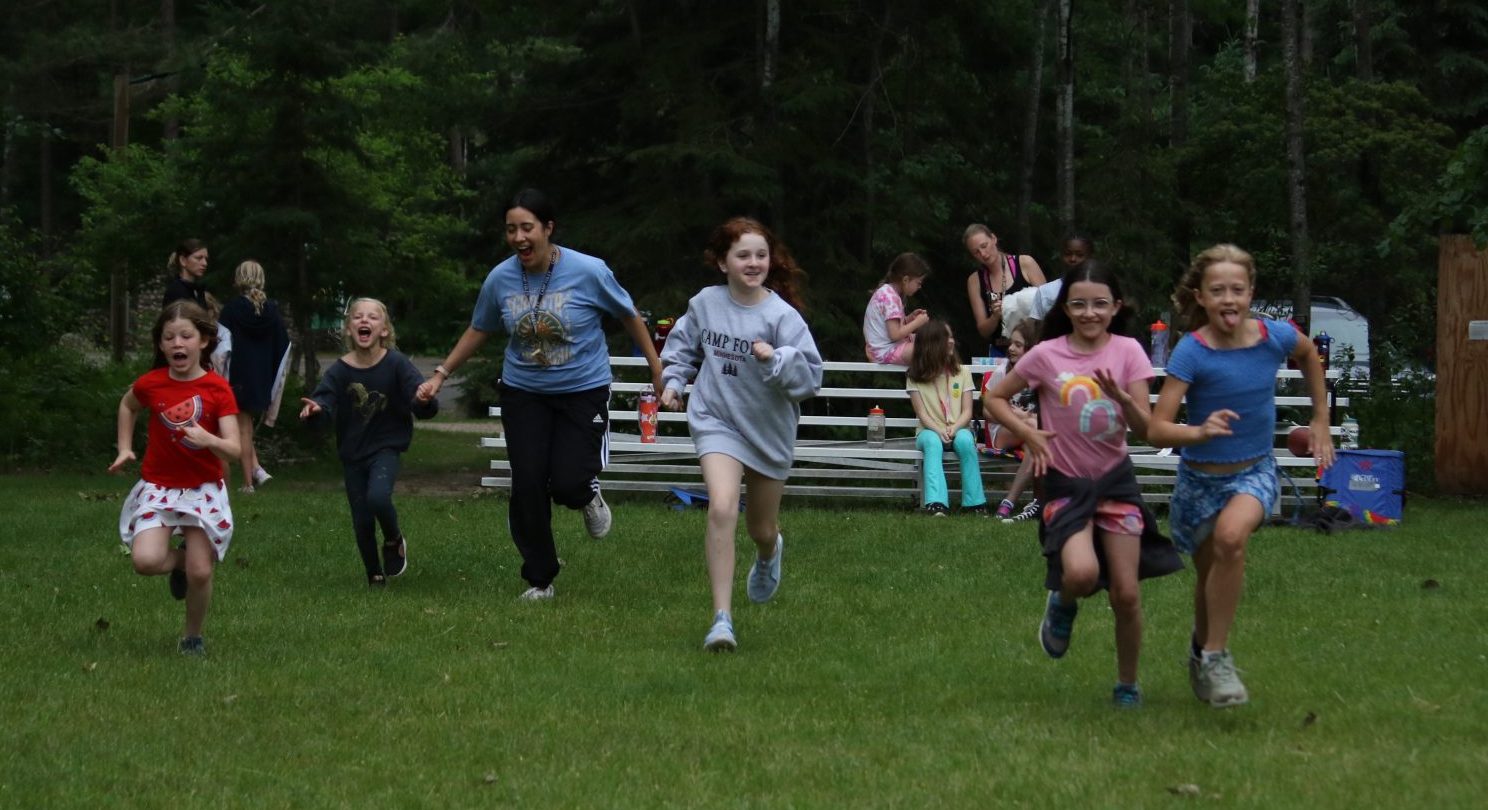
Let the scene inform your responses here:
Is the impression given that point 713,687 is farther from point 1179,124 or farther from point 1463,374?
point 1179,124

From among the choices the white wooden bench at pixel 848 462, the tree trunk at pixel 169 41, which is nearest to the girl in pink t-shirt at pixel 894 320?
the white wooden bench at pixel 848 462

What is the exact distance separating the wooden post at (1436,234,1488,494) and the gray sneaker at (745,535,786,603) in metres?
9.22

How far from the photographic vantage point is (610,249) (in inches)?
771

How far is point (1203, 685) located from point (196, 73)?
99.7ft

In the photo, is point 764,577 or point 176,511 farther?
point 764,577

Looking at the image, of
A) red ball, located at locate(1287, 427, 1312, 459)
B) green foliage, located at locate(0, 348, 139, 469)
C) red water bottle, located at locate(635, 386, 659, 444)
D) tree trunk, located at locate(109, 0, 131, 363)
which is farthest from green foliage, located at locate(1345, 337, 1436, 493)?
tree trunk, located at locate(109, 0, 131, 363)

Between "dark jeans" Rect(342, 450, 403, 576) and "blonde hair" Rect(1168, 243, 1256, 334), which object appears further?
"dark jeans" Rect(342, 450, 403, 576)

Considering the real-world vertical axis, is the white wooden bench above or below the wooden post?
below

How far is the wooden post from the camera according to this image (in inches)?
640

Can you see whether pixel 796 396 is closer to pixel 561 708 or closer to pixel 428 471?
pixel 561 708

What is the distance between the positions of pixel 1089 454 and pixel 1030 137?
16.7m

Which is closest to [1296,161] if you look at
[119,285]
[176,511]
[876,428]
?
[876,428]

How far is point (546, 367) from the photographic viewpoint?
32.0 feet

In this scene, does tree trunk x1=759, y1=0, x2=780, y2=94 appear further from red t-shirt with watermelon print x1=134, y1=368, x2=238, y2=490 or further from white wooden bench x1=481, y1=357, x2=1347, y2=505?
red t-shirt with watermelon print x1=134, y1=368, x2=238, y2=490
